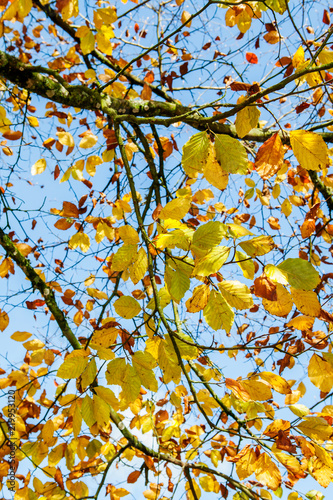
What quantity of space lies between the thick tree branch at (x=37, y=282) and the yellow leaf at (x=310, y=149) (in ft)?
4.89

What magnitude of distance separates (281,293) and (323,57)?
36.5 inches

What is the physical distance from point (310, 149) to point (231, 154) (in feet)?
0.59

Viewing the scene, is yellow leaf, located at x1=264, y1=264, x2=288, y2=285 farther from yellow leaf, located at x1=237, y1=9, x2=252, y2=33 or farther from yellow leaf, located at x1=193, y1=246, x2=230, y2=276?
yellow leaf, located at x1=237, y1=9, x2=252, y2=33

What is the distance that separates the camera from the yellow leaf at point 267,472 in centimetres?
109

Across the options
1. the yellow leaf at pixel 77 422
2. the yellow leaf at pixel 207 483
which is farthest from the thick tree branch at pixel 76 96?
the yellow leaf at pixel 207 483

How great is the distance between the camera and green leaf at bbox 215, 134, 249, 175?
0.91 metres

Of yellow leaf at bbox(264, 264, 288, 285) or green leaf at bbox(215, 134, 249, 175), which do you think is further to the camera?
green leaf at bbox(215, 134, 249, 175)

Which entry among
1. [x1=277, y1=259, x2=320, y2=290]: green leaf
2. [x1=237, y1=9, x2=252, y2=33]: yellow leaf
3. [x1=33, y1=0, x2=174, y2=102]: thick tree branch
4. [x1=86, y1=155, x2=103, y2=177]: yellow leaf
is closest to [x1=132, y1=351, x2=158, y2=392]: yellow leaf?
[x1=277, y1=259, x2=320, y2=290]: green leaf

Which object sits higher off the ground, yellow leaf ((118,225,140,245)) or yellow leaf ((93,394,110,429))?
yellow leaf ((118,225,140,245))

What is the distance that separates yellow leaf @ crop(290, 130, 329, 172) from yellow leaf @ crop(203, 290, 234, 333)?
0.37m

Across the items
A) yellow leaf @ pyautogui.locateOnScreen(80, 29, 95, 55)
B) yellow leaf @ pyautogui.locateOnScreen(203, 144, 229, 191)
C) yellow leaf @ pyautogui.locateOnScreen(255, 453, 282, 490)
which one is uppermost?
yellow leaf @ pyautogui.locateOnScreen(80, 29, 95, 55)

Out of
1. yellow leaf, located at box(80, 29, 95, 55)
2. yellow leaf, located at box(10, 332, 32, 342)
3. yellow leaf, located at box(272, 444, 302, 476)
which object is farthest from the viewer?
yellow leaf, located at box(10, 332, 32, 342)

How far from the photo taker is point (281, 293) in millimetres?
872

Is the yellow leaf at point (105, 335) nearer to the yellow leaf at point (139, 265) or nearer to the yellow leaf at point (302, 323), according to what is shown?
the yellow leaf at point (139, 265)
